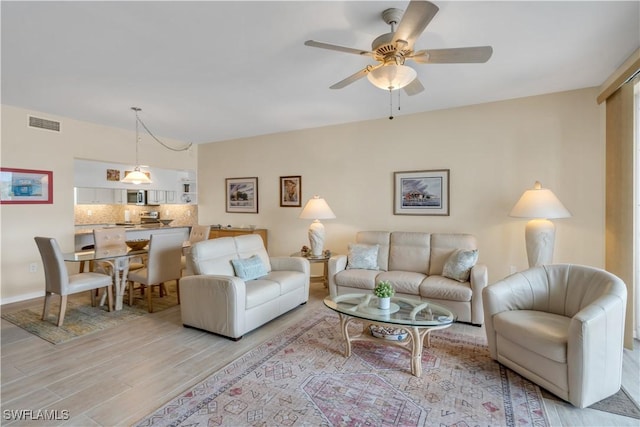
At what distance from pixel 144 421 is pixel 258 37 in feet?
9.33

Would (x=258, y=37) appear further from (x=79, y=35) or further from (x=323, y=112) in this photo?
(x=323, y=112)

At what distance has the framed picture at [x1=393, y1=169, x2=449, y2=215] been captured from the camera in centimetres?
449

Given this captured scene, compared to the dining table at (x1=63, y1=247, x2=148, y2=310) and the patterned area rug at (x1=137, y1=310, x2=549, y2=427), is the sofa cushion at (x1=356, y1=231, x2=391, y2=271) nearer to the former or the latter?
the patterned area rug at (x1=137, y1=310, x2=549, y2=427)

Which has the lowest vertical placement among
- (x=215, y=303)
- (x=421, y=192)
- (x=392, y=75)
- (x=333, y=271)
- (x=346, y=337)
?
(x=346, y=337)

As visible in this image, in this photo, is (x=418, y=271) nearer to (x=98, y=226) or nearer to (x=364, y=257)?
(x=364, y=257)

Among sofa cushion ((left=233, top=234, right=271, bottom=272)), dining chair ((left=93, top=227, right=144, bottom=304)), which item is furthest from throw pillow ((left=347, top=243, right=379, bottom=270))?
dining chair ((left=93, top=227, right=144, bottom=304))

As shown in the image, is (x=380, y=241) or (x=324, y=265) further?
(x=324, y=265)

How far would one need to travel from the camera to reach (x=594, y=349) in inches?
78.9

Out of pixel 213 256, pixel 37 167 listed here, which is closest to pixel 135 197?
pixel 37 167

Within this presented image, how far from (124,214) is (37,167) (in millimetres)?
2399

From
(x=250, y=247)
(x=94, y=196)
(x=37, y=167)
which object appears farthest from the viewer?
(x=94, y=196)

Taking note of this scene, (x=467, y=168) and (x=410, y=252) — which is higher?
(x=467, y=168)

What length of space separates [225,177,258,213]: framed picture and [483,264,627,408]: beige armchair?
4.58 m

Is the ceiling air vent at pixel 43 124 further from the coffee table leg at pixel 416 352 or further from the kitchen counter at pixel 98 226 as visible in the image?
the coffee table leg at pixel 416 352
